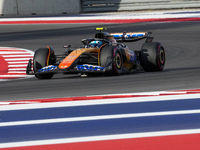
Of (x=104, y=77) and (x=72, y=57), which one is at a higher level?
(x=72, y=57)

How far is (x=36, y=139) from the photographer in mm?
5520

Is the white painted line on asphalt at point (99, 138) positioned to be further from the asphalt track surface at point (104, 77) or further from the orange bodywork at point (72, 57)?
the orange bodywork at point (72, 57)

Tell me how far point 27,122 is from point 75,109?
3.24ft

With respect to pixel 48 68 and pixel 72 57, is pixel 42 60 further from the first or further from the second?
pixel 72 57

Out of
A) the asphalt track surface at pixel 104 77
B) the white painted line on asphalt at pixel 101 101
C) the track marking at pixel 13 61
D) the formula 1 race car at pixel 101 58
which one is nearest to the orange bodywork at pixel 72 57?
the formula 1 race car at pixel 101 58

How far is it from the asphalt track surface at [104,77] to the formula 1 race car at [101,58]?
0.24 metres

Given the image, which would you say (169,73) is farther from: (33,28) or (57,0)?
(57,0)

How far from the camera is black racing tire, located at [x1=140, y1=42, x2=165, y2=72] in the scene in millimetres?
11919

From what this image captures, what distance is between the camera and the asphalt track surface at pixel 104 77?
9148 mm

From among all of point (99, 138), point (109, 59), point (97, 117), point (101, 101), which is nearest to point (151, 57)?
point (109, 59)

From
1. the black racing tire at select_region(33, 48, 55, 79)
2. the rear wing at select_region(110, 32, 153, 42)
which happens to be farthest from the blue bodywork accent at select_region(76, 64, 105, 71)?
the rear wing at select_region(110, 32, 153, 42)

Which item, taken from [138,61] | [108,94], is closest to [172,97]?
[108,94]

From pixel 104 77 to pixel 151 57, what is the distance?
1.54m

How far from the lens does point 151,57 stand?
1195 centimetres
